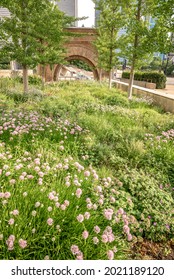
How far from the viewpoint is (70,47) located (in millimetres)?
24016

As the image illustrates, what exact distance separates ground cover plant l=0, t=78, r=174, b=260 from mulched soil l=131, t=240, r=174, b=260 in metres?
0.07

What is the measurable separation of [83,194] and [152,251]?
118 centimetres

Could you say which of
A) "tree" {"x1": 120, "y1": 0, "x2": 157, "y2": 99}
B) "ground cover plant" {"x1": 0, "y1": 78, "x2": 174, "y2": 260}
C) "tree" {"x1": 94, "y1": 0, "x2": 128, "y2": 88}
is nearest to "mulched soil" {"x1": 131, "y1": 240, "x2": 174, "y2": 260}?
"ground cover plant" {"x1": 0, "y1": 78, "x2": 174, "y2": 260}

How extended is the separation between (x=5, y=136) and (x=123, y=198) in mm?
2666

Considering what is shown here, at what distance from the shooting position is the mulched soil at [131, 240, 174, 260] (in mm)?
2607

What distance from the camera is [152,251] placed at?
8.96ft

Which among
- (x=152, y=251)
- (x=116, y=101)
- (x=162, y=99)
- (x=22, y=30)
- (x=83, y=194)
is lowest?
(x=152, y=251)

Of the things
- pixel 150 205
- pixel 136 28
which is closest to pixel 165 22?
pixel 136 28

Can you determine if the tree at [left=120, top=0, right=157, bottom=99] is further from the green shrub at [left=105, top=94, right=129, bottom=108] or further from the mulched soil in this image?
the mulched soil

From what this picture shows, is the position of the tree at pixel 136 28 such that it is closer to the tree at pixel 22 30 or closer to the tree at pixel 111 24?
the tree at pixel 111 24

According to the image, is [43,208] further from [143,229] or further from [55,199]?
[143,229]

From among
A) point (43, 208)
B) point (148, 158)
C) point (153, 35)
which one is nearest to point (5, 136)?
point (43, 208)

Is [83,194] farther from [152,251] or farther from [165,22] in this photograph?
[165,22]

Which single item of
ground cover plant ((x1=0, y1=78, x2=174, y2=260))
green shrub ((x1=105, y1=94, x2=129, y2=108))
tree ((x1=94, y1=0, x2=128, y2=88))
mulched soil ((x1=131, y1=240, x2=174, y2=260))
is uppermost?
tree ((x1=94, y1=0, x2=128, y2=88))
